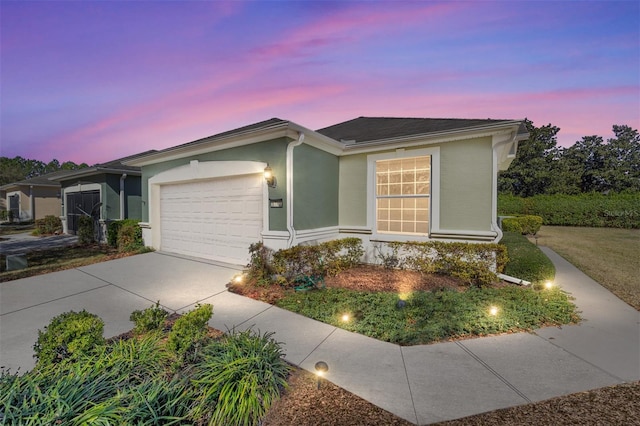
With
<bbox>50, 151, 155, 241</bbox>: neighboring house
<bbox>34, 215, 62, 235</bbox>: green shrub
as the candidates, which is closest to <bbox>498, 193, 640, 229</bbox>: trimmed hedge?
<bbox>50, 151, 155, 241</bbox>: neighboring house

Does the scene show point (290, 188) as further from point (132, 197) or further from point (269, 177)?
point (132, 197)

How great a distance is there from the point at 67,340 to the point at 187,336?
3.85 feet

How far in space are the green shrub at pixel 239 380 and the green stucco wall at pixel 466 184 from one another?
553cm

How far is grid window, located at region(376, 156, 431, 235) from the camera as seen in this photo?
7637 mm

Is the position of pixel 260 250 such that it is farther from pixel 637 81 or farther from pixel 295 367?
pixel 637 81

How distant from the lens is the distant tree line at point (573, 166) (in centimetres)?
2902

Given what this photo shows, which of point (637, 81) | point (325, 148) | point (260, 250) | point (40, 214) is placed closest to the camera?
point (260, 250)

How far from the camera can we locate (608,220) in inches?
706

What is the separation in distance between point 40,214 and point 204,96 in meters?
22.2

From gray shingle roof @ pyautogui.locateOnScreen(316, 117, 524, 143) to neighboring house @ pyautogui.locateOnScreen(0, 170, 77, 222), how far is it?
23.8 m

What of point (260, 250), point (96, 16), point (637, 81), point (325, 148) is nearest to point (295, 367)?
point (260, 250)

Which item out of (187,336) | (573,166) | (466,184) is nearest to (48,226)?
(187,336)

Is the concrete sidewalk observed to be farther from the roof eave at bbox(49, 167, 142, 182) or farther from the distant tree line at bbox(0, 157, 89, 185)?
the distant tree line at bbox(0, 157, 89, 185)

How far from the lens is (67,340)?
8.98ft
